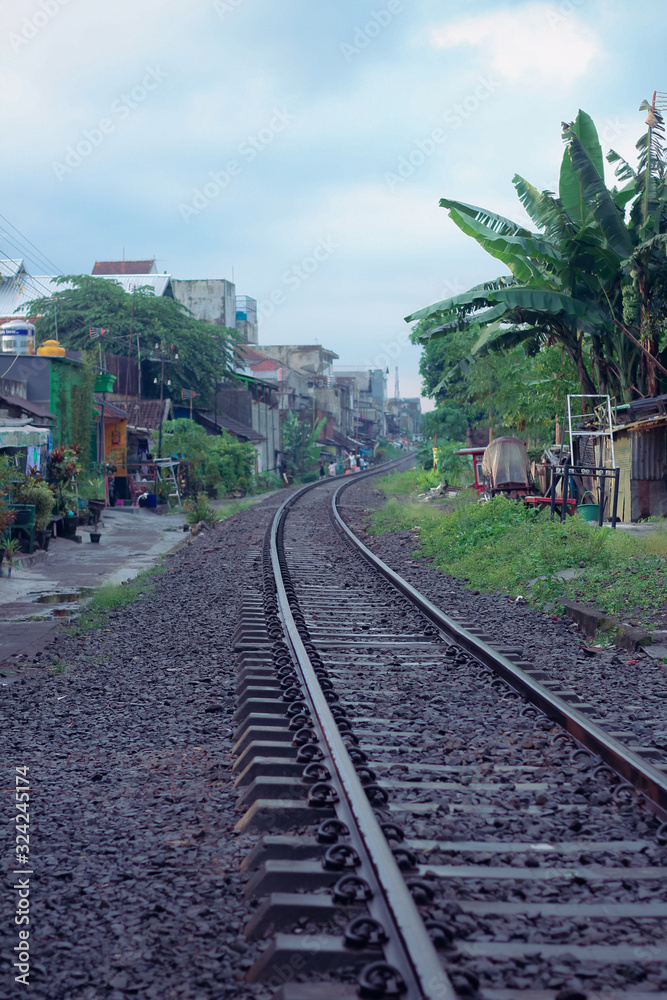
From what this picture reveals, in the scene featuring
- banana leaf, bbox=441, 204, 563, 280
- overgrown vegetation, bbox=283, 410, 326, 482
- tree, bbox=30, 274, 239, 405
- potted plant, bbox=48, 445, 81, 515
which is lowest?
potted plant, bbox=48, 445, 81, 515

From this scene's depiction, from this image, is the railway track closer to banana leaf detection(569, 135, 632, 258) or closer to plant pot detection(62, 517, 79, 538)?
banana leaf detection(569, 135, 632, 258)

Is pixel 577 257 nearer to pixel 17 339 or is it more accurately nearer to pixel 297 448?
pixel 17 339

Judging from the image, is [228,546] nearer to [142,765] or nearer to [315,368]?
[142,765]

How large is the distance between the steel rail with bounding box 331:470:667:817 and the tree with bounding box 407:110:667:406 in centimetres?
957

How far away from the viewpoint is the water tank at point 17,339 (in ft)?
69.9

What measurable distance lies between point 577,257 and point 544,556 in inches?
274

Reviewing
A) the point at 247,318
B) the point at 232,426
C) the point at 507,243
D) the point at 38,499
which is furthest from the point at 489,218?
the point at 247,318

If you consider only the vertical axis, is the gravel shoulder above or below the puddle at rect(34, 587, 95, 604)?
above

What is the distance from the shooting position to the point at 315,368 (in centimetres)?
7631

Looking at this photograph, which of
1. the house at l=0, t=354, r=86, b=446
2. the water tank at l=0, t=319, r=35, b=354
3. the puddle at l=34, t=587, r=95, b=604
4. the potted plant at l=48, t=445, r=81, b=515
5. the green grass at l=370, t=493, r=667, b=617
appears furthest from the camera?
the water tank at l=0, t=319, r=35, b=354

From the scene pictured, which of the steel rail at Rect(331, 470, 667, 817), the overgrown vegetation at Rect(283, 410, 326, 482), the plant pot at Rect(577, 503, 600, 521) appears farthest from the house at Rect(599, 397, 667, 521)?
the overgrown vegetation at Rect(283, 410, 326, 482)

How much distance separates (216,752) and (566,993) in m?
2.59

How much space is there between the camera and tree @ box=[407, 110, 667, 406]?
15.3m

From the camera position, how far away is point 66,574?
13.6 metres
